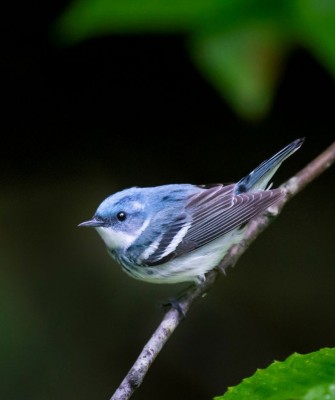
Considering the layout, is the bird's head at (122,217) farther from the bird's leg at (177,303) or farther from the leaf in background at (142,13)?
the leaf in background at (142,13)

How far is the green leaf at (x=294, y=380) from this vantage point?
945 mm

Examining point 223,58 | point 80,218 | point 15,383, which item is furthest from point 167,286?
point 223,58

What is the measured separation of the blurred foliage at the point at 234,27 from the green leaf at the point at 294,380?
643mm

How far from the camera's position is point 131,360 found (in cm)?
432

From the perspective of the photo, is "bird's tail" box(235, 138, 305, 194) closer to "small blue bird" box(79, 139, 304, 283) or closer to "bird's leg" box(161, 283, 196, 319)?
"small blue bird" box(79, 139, 304, 283)

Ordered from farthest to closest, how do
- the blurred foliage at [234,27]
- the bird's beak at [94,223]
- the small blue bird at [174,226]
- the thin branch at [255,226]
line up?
the small blue bird at [174,226] < the bird's beak at [94,223] < the thin branch at [255,226] < the blurred foliage at [234,27]

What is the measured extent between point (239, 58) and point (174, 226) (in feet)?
3.51

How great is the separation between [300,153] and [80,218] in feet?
4.47

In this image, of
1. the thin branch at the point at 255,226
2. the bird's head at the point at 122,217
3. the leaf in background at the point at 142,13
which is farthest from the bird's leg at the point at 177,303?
the leaf in background at the point at 142,13

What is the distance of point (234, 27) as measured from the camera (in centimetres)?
186

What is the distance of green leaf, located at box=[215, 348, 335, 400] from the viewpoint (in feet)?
3.10

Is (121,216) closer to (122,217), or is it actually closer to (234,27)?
(122,217)

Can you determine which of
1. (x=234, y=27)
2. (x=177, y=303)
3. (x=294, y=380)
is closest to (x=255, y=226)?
(x=177, y=303)

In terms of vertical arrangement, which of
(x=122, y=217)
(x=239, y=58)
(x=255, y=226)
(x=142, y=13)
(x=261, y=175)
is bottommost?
(x=255, y=226)
